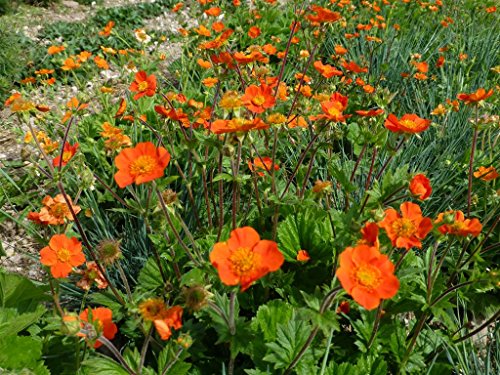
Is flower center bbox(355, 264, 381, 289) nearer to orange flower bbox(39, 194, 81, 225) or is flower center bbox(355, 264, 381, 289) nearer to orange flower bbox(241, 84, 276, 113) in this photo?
orange flower bbox(241, 84, 276, 113)

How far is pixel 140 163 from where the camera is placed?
1.29 meters

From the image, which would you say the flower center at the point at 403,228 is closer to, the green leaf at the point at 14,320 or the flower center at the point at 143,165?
the flower center at the point at 143,165

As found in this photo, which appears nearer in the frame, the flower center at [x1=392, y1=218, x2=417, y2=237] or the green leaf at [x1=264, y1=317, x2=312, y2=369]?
the flower center at [x1=392, y1=218, x2=417, y2=237]

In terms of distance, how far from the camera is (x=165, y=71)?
4.39 metres

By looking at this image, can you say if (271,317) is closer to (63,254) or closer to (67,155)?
(63,254)

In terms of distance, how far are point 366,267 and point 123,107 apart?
162 cm

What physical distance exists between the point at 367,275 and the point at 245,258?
310 mm

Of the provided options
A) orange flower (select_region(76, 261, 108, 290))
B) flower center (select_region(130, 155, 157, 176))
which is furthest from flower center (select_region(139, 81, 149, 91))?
orange flower (select_region(76, 261, 108, 290))

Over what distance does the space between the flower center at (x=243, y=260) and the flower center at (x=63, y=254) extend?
0.63 metres

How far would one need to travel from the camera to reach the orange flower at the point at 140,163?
1.25m

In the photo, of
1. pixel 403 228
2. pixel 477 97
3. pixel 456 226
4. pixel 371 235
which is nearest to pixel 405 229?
pixel 403 228

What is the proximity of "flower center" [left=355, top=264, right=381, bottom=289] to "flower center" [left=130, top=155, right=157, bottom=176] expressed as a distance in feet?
2.14

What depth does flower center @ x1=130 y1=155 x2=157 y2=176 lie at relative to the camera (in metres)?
1.27

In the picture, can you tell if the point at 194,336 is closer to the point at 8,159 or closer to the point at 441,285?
the point at 441,285
